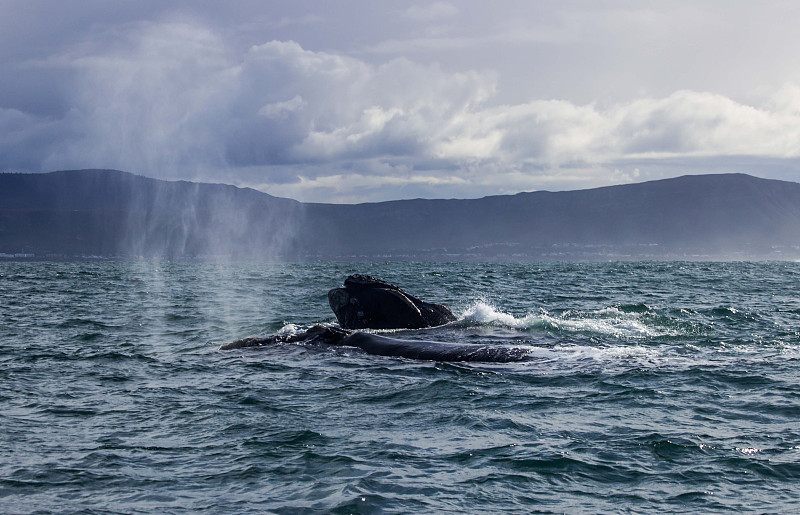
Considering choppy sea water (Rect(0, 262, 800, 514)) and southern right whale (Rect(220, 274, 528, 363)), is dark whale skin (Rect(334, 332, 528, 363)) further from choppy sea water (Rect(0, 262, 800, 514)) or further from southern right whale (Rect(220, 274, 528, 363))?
choppy sea water (Rect(0, 262, 800, 514))

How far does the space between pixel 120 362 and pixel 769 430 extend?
13.1 meters

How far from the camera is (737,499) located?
8164 millimetres

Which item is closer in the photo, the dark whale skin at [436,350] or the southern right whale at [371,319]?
the dark whale skin at [436,350]

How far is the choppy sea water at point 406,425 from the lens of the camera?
8367 millimetres

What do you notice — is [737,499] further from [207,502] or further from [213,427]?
[213,427]

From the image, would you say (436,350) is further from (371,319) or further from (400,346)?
(371,319)

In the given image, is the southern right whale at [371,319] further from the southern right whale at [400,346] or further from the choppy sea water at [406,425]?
the choppy sea water at [406,425]

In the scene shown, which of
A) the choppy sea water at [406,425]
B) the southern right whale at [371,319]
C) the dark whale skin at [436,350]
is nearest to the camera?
the choppy sea water at [406,425]

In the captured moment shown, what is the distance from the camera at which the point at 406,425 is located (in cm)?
1127

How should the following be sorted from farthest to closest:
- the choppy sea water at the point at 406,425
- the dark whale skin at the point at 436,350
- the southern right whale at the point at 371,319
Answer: the southern right whale at the point at 371,319
the dark whale skin at the point at 436,350
the choppy sea water at the point at 406,425

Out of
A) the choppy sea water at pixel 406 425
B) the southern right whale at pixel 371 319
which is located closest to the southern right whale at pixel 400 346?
the southern right whale at pixel 371 319

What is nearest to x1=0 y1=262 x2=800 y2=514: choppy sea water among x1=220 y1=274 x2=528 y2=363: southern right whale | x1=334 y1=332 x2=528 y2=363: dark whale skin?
x1=334 y1=332 x2=528 y2=363: dark whale skin

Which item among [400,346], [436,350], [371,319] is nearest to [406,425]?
[436,350]

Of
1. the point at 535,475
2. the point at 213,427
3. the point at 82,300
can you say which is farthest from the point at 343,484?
the point at 82,300
